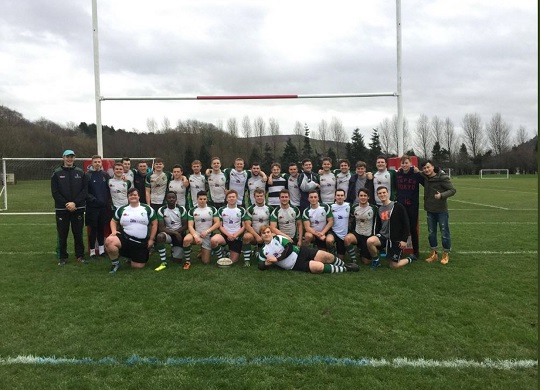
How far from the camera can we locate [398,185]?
6.75 metres

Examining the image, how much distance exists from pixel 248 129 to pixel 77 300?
169 ft

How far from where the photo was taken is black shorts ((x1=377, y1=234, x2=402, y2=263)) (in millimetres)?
6156

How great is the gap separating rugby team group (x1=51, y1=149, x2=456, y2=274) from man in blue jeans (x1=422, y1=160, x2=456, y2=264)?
0.05ft

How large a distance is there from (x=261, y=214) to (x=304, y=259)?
1.12 m

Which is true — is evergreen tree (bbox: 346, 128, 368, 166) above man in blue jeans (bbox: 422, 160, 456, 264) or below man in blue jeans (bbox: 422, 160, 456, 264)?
above

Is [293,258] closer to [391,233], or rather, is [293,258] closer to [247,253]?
[247,253]

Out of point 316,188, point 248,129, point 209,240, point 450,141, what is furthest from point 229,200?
point 450,141

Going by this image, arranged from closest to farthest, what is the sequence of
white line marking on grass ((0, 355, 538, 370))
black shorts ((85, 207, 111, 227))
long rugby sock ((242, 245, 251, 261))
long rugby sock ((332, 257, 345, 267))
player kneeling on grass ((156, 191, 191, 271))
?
white line marking on grass ((0, 355, 538, 370))
long rugby sock ((332, 257, 345, 267))
long rugby sock ((242, 245, 251, 261))
player kneeling on grass ((156, 191, 191, 271))
black shorts ((85, 207, 111, 227))

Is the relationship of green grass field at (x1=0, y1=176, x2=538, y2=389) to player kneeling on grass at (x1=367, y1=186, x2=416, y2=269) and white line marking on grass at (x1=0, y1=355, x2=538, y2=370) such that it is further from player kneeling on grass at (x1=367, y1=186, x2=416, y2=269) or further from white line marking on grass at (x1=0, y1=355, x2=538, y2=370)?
player kneeling on grass at (x1=367, y1=186, x2=416, y2=269)

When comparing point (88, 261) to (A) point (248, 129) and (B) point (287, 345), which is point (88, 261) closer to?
(B) point (287, 345)

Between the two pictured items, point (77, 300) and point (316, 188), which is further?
point (316, 188)

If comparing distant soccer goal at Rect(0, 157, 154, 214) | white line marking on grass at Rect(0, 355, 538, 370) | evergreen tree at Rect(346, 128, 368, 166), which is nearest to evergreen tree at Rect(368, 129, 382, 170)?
evergreen tree at Rect(346, 128, 368, 166)

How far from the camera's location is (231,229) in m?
6.48

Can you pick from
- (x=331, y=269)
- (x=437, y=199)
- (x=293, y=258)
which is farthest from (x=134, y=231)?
(x=437, y=199)
